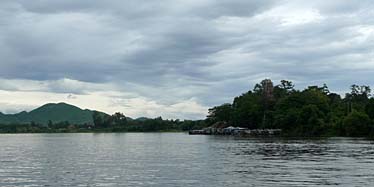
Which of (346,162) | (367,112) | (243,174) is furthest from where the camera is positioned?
(367,112)

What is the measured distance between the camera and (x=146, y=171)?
4969 centimetres

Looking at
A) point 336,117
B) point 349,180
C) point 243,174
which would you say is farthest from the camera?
point 336,117

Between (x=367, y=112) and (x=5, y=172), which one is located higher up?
(x=367, y=112)

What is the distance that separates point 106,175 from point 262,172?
13.4 metres

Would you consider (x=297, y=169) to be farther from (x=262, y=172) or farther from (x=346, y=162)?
(x=346, y=162)

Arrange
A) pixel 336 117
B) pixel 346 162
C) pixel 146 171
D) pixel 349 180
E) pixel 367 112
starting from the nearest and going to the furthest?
pixel 349 180
pixel 146 171
pixel 346 162
pixel 367 112
pixel 336 117

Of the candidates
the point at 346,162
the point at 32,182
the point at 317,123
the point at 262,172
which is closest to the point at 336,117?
the point at 317,123

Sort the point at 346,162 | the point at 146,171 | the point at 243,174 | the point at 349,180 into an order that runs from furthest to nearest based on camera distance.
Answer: the point at 346,162
the point at 146,171
the point at 243,174
the point at 349,180

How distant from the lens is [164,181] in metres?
41.2

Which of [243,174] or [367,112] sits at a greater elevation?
[367,112]

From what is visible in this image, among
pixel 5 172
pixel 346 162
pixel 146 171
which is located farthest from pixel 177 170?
pixel 346 162

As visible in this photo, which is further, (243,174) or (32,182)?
(243,174)

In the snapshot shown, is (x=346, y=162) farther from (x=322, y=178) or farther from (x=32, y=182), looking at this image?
(x=32, y=182)

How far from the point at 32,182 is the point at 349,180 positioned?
23634 mm
